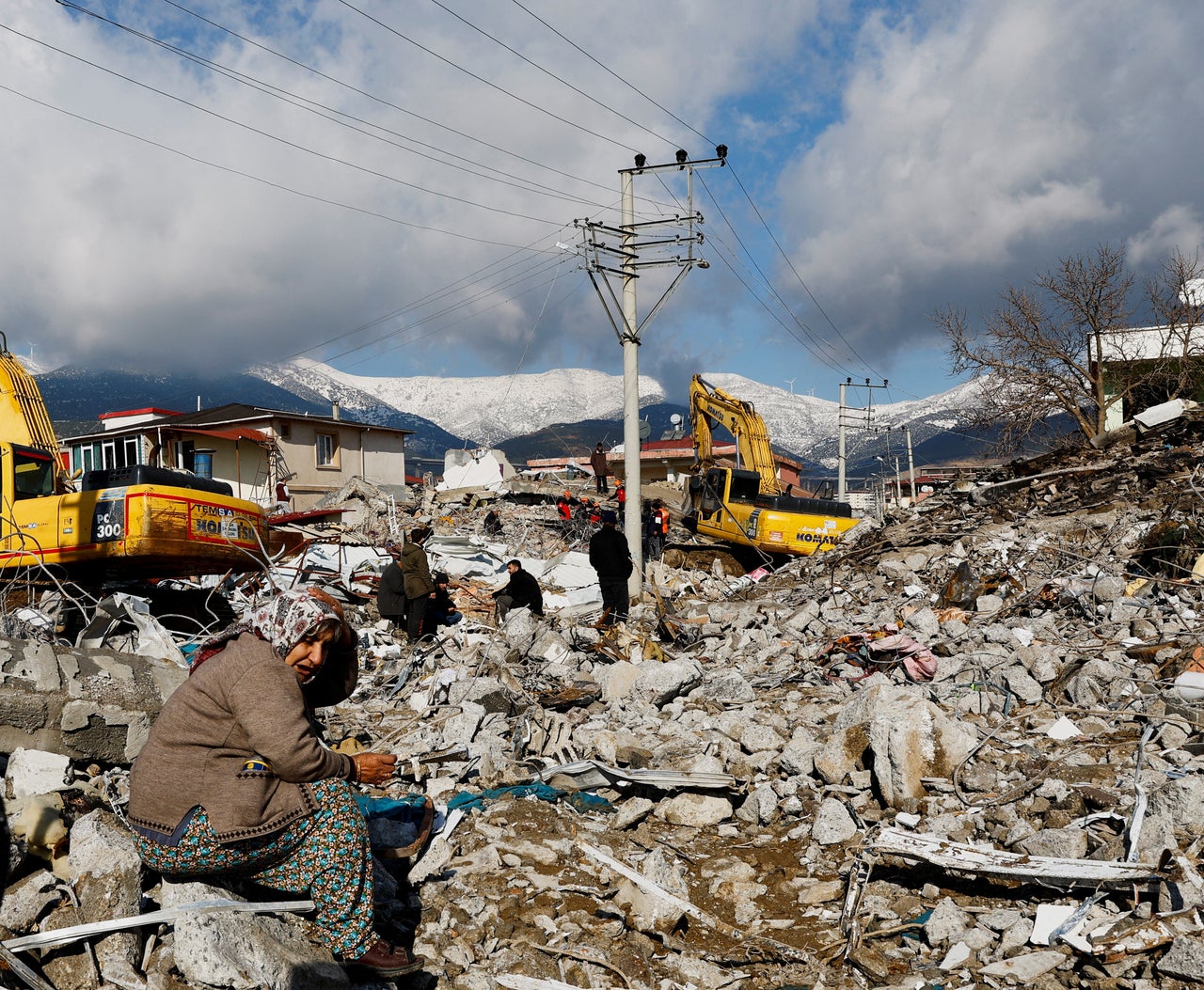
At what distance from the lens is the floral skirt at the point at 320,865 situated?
3090 millimetres

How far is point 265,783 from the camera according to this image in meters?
3.06

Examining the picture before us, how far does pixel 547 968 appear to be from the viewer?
347 cm

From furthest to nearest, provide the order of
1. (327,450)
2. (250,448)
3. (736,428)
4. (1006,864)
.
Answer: (327,450)
(250,448)
(736,428)
(1006,864)

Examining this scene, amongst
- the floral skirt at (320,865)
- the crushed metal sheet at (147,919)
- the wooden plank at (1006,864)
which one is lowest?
the wooden plank at (1006,864)

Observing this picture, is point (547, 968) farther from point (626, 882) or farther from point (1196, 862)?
point (1196, 862)

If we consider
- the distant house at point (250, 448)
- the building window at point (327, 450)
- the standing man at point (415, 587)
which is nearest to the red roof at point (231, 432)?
the distant house at point (250, 448)

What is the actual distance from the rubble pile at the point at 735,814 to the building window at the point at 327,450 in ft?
91.8

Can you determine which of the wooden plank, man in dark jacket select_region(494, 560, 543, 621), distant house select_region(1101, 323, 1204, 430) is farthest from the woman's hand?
distant house select_region(1101, 323, 1204, 430)

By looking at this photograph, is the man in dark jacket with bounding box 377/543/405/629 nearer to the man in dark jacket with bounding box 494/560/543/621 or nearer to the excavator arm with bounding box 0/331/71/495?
the man in dark jacket with bounding box 494/560/543/621

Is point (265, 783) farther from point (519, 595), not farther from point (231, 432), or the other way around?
point (231, 432)

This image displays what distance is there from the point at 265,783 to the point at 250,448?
31683 millimetres

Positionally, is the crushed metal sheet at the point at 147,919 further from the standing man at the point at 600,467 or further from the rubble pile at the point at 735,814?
the standing man at the point at 600,467

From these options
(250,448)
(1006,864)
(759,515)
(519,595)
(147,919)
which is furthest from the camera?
(250,448)

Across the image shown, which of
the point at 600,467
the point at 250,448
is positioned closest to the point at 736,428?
the point at 600,467
